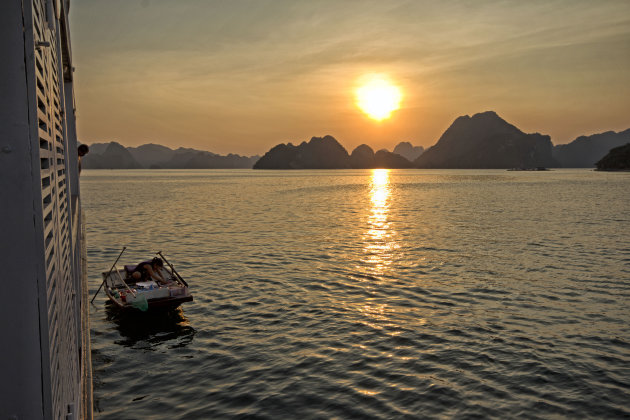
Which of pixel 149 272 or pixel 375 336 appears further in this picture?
pixel 149 272

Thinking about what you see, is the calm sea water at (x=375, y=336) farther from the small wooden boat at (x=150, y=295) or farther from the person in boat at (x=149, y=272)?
the person in boat at (x=149, y=272)

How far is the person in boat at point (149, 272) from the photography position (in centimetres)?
1944

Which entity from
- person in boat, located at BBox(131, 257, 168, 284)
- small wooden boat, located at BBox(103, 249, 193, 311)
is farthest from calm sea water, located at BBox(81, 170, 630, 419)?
person in boat, located at BBox(131, 257, 168, 284)

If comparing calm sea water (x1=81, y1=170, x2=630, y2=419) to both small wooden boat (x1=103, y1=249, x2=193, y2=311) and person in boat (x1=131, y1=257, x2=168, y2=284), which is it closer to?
small wooden boat (x1=103, y1=249, x2=193, y2=311)

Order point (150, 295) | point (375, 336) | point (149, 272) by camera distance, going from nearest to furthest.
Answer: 1. point (375, 336)
2. point (150, 295)
3. point (149, 272)

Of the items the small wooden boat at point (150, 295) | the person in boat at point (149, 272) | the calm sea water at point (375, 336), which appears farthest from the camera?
the person in boat at point (149, 272)

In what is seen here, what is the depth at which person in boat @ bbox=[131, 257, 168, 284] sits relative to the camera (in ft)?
63.8

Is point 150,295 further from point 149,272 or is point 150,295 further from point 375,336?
point 375,336

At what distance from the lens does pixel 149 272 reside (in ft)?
64.4

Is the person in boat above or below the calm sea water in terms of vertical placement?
above

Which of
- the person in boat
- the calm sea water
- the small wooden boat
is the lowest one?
the calm sea water

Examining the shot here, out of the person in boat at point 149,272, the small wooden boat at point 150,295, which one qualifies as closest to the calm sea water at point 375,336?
the small wooden boat at point 150,295

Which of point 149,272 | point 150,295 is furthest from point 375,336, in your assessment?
point 149,272

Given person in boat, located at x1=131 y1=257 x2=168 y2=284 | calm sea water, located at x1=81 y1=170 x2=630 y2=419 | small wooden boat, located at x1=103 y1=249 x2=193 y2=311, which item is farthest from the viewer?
person in boat, located at x1=131 y1=257 x2=168 y2=284
